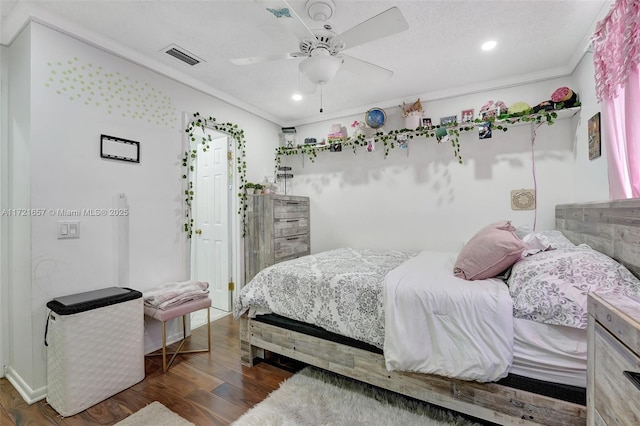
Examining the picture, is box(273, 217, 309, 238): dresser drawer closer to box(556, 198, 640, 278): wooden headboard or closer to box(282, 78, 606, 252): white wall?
box(282, 78, 606, 252): white wall

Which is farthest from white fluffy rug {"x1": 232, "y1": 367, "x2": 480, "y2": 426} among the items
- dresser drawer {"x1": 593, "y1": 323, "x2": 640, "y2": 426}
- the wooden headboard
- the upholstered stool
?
the wooden headboard

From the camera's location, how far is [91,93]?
2.17m

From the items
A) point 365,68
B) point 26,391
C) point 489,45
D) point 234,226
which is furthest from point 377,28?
point 26,391

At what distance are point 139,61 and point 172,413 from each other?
106 inches

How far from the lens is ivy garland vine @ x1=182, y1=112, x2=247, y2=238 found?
2.85 m

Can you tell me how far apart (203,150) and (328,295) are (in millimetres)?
2161

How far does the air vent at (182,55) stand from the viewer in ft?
7.67

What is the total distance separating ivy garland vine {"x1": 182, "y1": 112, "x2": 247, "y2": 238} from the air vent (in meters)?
0.53

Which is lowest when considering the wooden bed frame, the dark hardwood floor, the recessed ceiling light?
the dark hardwood floor

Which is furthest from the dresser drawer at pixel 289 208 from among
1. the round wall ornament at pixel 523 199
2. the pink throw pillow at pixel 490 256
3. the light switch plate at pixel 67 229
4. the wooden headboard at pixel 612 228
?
the wooden headboard at pixel 612 228

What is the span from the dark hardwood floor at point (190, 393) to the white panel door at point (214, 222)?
4.04ft

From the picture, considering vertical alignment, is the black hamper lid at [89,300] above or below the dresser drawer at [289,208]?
below

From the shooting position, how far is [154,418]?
1.69 m

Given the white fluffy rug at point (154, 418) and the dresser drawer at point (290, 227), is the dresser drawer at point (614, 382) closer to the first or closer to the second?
the white fluffy rug at point (154, 418)
